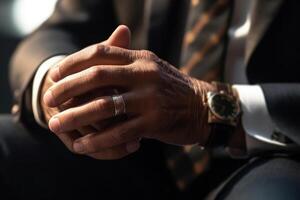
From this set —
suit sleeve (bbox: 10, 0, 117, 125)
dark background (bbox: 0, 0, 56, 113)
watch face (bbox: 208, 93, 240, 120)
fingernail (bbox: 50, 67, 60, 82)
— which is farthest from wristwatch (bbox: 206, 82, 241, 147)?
dark background (bbox: 0, 0, 56, 113)

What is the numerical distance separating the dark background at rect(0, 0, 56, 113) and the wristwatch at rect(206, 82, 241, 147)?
1190 millimetres

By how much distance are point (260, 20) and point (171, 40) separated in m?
0.21

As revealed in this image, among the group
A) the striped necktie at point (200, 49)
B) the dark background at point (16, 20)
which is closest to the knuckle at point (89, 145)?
the striped necktie at point (200, 49)

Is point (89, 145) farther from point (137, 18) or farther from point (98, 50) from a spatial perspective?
point (137, 18)

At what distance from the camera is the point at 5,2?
7.14 feet

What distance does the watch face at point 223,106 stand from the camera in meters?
0.96

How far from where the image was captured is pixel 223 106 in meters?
0.97

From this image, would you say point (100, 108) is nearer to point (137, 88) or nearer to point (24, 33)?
point (137, 88)

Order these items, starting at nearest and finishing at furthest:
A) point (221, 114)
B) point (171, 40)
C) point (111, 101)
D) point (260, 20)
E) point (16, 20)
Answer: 1. point (111, 101)
2. point (221, 114)
3. point (260, 20)
4. point (171, 40)
5. point (16, 20)

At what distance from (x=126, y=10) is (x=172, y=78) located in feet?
1.38

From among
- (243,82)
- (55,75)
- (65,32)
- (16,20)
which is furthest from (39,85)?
(16,20)

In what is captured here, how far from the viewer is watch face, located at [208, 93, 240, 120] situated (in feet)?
3.16

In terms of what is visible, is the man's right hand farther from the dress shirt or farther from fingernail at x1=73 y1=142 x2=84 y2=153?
the dress shirt

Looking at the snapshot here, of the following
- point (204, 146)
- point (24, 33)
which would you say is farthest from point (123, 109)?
point (24, 33)
